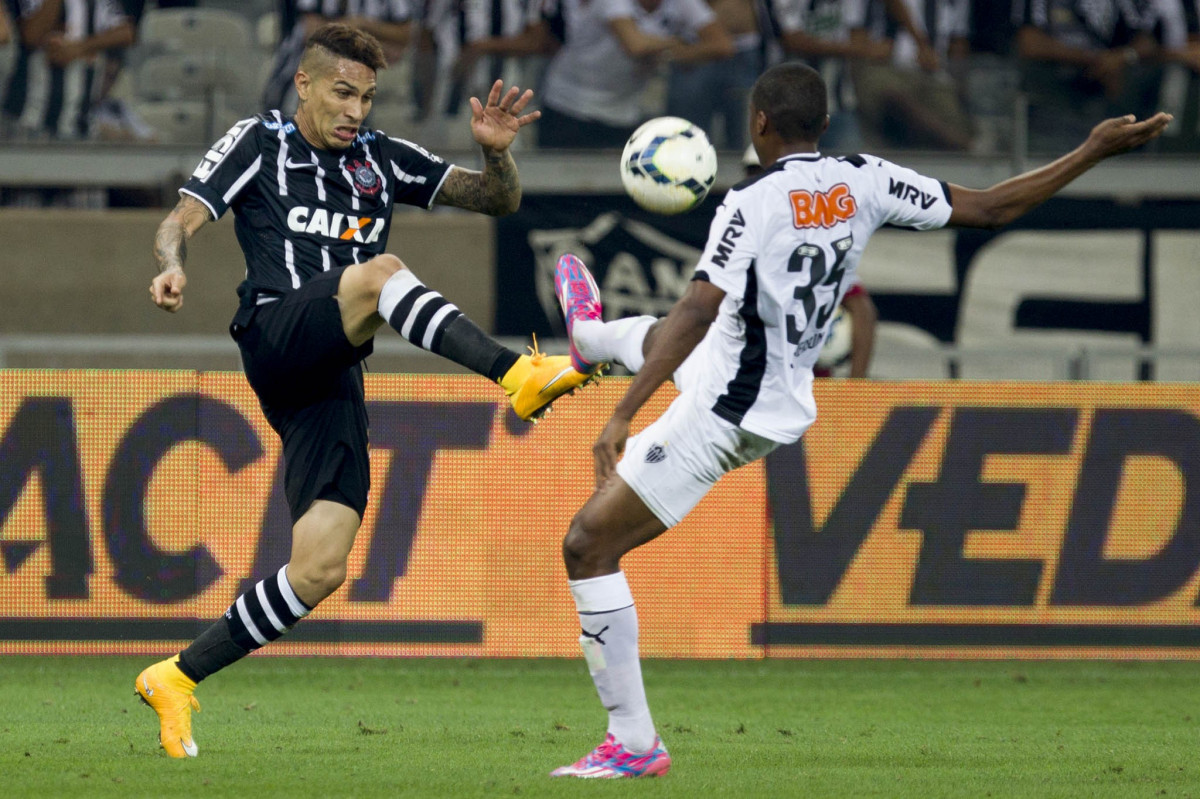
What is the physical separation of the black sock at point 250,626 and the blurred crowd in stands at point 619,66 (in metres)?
7.47

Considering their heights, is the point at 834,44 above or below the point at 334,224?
above

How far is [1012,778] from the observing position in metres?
5.35

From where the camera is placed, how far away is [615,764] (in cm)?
511

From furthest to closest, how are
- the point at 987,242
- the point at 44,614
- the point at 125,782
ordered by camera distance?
the point at 987,242, the point at 44,614, the point at 125,782

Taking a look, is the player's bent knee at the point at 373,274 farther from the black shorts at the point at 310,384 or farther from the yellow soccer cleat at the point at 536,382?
the yellow soccer cleat at the point at 536,382

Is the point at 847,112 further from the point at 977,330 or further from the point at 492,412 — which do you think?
the point at 492,412

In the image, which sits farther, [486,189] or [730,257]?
[486,189]

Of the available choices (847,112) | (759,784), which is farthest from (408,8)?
(759,784)

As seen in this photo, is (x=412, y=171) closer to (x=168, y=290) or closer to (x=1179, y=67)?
(x=168, y=290)

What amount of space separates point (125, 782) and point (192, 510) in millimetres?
3417

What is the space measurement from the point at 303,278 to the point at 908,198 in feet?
6.70

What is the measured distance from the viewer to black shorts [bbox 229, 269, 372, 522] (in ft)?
17.3

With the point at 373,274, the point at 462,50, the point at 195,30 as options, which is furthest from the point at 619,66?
the point at 373,274

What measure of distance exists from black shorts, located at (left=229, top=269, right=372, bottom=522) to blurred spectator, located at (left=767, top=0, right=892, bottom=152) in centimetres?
755
